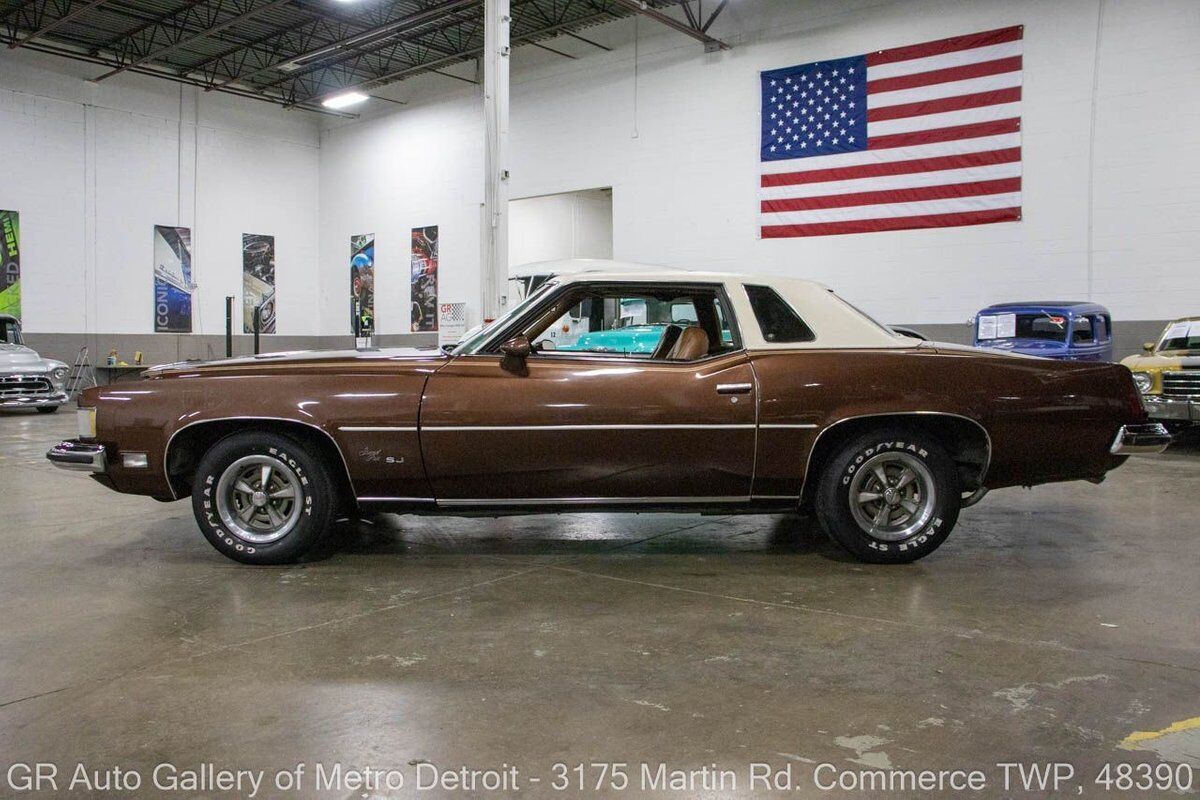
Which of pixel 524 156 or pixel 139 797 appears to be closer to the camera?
pixel 139 797

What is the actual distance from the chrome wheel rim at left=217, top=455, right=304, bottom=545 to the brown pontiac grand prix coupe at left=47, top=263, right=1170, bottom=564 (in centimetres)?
1

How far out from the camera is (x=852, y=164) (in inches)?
613

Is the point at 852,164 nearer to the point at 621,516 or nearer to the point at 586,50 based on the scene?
the point at 586,50

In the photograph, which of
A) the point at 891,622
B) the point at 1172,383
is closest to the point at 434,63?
the point at 1172,383

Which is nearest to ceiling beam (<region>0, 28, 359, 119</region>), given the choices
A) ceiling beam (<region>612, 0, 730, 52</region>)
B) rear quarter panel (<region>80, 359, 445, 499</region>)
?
ceiling beam (<region>612, 0, 730, 52</region>)

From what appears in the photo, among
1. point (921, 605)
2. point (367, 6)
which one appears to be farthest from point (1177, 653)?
point (367, 6)

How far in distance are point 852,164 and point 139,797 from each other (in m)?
15.3

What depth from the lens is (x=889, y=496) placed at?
4.45m

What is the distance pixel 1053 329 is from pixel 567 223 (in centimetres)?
1132

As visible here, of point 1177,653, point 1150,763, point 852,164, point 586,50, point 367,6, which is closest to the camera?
point 1150,763

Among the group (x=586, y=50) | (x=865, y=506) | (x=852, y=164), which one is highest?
(x=586, y=50)

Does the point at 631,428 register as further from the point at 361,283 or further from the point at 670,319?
the point at 361,283

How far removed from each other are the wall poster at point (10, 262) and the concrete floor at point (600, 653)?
16541 millimetres

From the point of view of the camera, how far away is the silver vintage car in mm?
14617
